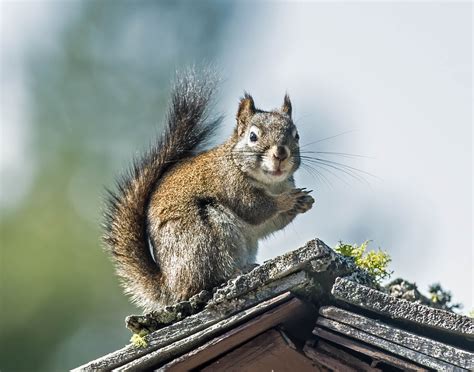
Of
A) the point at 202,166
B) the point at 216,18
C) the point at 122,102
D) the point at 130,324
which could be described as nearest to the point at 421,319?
the point at 130,324

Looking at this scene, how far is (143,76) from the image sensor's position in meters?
10.9

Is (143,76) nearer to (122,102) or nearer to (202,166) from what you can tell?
(122,102)

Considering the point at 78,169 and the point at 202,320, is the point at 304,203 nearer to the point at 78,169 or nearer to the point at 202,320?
the point at 202,320

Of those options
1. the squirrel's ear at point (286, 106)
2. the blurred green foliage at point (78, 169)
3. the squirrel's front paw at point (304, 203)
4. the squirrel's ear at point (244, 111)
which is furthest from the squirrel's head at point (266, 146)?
the blurred green foliage at point (78, 169)

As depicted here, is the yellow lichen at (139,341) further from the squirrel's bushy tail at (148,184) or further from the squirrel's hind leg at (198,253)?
the squirrel's bushy tail at (148,184)

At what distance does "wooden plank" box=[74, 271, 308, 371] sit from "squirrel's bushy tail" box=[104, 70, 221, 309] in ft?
2.52

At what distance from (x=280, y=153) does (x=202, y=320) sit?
4.06 feet

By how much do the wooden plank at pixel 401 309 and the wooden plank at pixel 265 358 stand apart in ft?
1.07

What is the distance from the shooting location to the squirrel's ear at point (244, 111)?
4.67 m

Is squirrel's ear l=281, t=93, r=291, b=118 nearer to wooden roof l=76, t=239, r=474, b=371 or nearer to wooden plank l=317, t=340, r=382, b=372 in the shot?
wooden roof l=76, t=239, r=474, b=371

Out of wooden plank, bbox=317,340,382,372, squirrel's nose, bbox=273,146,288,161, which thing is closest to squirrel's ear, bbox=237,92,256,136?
squirrel's nose, bbox=273,146,288,161

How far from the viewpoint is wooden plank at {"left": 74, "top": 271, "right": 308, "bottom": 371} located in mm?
3277

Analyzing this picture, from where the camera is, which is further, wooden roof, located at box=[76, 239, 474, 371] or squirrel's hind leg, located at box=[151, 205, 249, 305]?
squirrel's hind leg, located at box=[151, 205, 249, 305]

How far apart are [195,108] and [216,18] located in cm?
748
